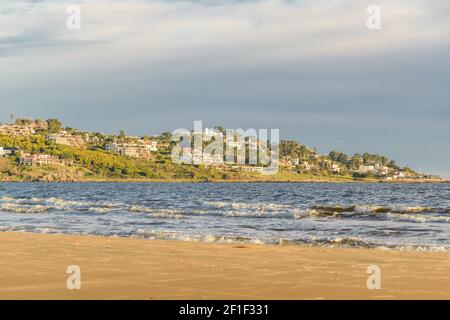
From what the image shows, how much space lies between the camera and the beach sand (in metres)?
9.47

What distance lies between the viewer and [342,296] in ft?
→ 30.6

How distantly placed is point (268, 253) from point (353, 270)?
3.55 metres

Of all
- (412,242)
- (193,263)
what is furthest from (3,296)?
(412,242)

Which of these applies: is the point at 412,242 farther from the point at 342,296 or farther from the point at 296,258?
the point at 342,296

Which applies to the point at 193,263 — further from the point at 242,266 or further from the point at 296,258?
the point at 296,258

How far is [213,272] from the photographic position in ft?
38.5

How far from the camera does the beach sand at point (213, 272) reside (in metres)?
9.47
